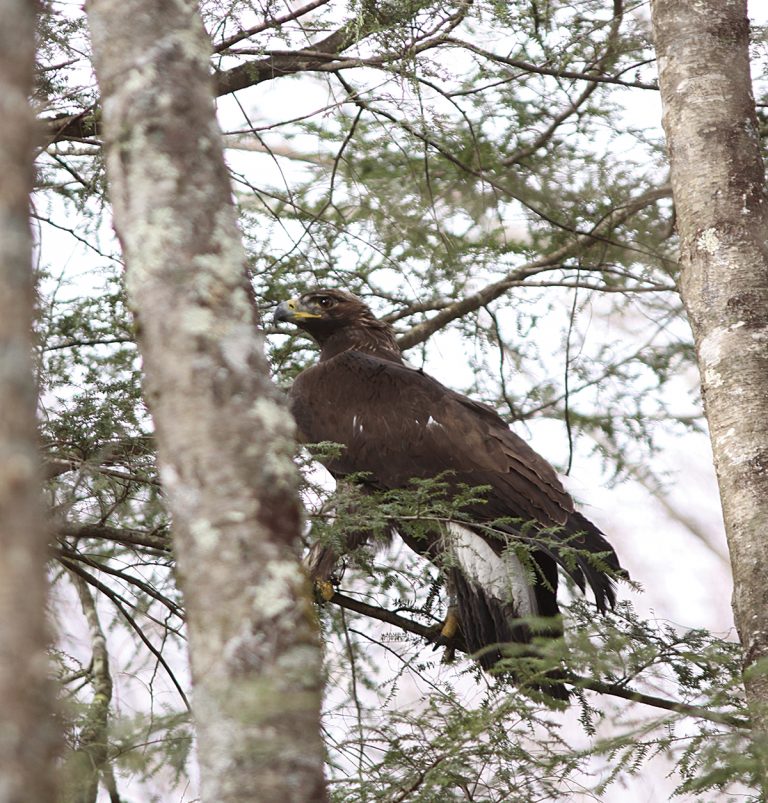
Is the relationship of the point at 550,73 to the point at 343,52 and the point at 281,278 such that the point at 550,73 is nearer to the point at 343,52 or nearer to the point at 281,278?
the point at 343,52

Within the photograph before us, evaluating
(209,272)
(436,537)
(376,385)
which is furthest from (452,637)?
(209,272)

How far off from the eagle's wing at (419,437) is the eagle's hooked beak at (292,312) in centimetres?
35

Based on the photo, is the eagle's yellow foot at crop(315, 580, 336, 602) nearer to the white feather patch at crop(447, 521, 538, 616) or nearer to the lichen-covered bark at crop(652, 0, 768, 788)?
the white feather patch at crop(447, 521, 538, 616)

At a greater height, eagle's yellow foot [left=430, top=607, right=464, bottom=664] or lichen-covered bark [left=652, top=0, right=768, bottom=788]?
lichen-covered bark [left=652, top=0, right=768, bottom=788]

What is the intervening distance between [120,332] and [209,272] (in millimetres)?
3267

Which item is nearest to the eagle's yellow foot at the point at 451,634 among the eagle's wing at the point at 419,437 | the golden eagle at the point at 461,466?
the golden eagle at the point at 461,466

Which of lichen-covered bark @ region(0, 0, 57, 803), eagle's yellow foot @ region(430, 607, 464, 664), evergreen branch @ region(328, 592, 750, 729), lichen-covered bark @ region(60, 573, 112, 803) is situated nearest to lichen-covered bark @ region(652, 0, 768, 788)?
evergreen branch @ region(328, 592, 750, 729)

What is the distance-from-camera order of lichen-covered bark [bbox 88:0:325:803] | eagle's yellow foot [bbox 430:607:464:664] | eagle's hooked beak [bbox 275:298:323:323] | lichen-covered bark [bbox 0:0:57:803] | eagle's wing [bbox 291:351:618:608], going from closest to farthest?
lichen-covered bark [bbox 0:0:57:803] < lichen-covered bark [bbox 88:0:325:803] < eagle's wing [bbox 291:351:618:608] < eagle's yellow foot [bbox 430:607:464:664] < eagle's hooked beak [bbox 275:298:323:323]

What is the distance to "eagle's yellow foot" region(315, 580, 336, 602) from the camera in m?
4.81

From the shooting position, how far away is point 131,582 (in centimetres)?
409

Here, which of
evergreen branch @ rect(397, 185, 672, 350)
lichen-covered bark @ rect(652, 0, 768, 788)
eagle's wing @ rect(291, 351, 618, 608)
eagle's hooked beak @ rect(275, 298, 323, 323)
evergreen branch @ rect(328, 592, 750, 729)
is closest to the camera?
evergreen branch @ rect(328, 592, 750, 729)

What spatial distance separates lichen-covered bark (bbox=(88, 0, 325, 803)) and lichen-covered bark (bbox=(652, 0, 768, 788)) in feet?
6.23

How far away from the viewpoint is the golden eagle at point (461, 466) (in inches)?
190

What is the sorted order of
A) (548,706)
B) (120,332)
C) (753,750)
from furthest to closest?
(120,332), (548,706), (753,750)
